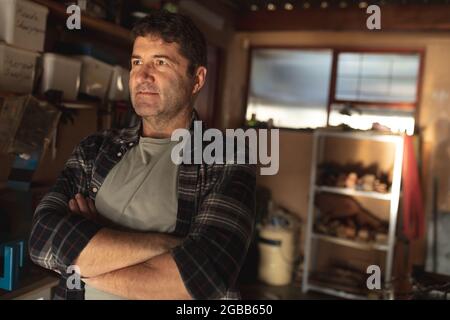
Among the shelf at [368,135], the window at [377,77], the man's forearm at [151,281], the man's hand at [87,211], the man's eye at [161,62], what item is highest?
the window at [377,77]

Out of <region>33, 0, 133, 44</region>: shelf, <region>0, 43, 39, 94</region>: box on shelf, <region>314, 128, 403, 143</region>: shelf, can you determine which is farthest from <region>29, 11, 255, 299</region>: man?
<region>314, 128, 403, 143</region>: shelf

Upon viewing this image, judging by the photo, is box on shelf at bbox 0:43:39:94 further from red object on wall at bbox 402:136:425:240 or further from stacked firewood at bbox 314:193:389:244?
red object on wall at bbox 402:136:425:240

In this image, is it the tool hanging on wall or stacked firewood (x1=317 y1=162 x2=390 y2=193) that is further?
stacked firewood (x1=317 y1=162 x2=390 y2=193)

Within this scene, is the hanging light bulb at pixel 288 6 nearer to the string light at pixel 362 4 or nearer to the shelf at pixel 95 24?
Answer: the string light at pixel 362 4

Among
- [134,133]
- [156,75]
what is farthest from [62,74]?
[156,75]

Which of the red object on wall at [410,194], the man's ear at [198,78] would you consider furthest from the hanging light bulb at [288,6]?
the man's ear at [198,78]

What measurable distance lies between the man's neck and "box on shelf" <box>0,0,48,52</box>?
74 centimetres

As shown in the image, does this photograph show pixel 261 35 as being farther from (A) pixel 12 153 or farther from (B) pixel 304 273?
(A) pixel 12 153

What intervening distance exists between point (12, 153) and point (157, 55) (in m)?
0.90

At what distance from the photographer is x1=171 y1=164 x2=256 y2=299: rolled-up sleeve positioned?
0.92 metres

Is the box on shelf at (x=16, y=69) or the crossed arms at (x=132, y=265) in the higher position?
the box on shelf at (x=16, y=69)

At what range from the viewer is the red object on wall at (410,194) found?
3006 millimetres

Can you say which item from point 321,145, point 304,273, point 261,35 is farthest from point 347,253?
point 261,35

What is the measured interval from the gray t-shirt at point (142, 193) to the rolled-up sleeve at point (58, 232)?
0.32 ft
